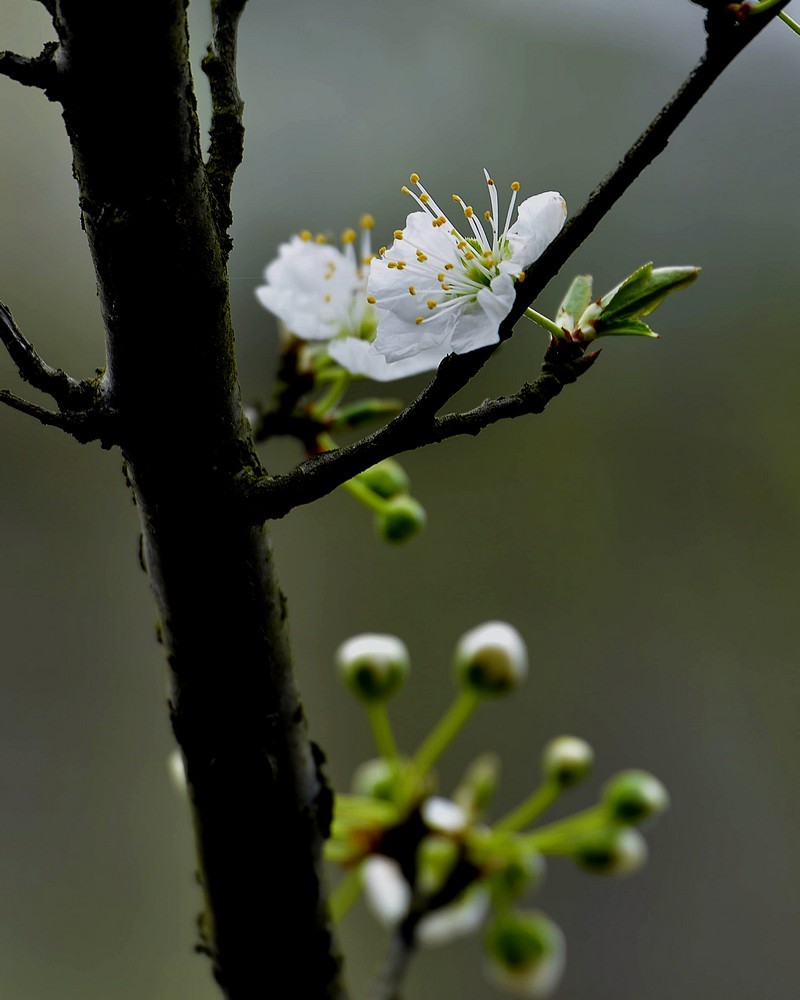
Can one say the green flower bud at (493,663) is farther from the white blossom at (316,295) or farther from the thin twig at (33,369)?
the thin twig at (33,369)

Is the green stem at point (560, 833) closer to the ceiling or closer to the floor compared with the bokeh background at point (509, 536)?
closer to the floor

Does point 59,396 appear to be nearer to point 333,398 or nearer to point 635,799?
point 333,398

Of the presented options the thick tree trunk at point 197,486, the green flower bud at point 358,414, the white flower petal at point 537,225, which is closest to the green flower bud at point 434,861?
the thick tree trunk at point 197,486

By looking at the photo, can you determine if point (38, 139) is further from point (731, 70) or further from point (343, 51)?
point (731, 70)

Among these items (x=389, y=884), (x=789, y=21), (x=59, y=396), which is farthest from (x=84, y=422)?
(x=389, y=884)

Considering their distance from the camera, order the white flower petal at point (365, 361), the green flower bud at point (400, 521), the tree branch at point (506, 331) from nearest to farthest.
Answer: the tree branch at point (506, 331) < the white flower petal at point (365, 361) < the green flower bud at point (400, 521)

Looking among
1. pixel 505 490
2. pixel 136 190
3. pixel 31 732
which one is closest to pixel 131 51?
pixel 136 190
